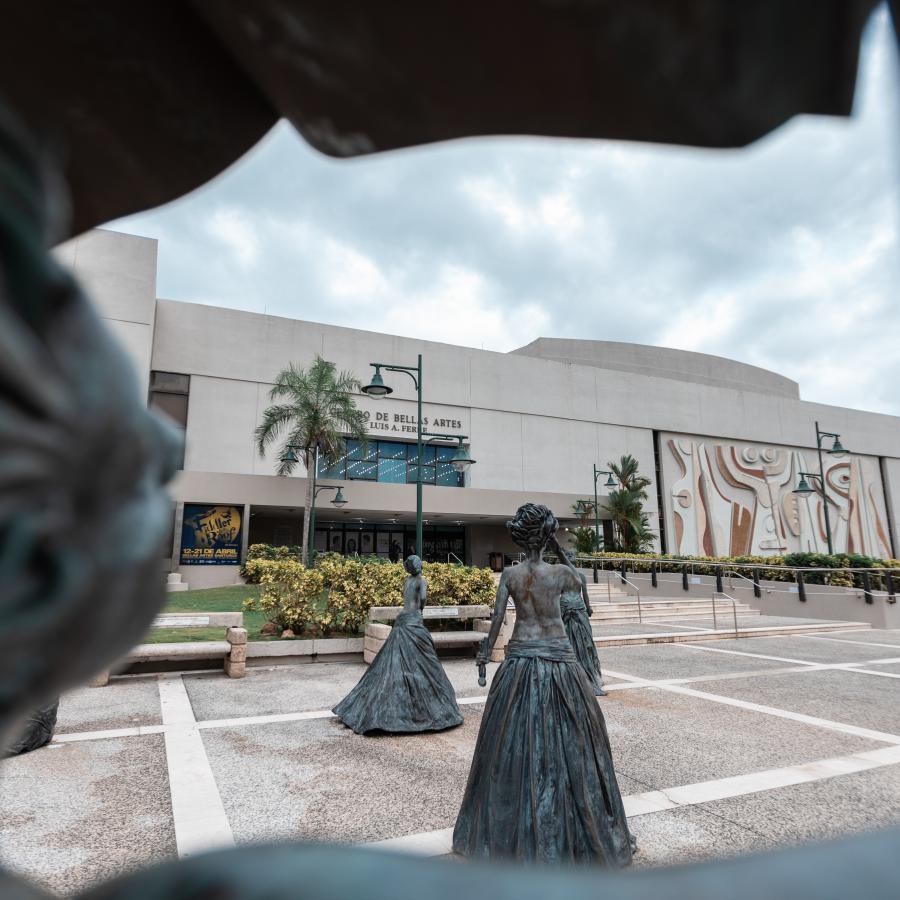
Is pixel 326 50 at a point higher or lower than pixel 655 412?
lower

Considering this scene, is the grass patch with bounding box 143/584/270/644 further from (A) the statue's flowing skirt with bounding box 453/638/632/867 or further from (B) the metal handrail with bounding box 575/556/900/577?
(B) the metal handrail with bounding box 575/556/900/577

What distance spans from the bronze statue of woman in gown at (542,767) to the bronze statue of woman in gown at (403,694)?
3043mm

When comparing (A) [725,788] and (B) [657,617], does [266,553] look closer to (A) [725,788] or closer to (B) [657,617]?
(B) [657,617]

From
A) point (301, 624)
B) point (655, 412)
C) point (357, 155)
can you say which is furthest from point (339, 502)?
point (357, 155)

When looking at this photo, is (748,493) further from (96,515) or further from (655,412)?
(96,515)

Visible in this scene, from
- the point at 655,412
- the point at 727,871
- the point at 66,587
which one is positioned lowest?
the point at 727,871

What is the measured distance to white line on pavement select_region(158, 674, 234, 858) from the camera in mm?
4051

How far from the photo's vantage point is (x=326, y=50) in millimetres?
760

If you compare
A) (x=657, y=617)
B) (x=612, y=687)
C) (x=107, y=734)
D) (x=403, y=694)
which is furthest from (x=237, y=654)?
(x=657, y=617)

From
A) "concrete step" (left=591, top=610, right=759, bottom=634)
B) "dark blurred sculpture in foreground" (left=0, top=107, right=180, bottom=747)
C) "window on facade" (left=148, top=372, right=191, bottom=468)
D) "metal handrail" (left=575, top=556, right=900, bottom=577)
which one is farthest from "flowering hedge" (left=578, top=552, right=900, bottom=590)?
"dark blurred sculpture in foreground" (left=0, top=107, right=180, bottom=747)

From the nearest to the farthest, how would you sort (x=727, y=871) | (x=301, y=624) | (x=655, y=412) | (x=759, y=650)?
1. (x=727, y=871)
2. (x=301, y=624)
3. (x=759, y=650)
4. (x=655, y=412)

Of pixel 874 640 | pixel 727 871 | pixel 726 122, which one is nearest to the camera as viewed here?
pixel 727 871

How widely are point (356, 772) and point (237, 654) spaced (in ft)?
16.1

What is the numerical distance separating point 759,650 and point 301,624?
9.52m
